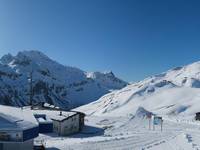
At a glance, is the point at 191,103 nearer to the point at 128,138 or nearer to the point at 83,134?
the point at 83,134

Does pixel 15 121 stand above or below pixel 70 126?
above

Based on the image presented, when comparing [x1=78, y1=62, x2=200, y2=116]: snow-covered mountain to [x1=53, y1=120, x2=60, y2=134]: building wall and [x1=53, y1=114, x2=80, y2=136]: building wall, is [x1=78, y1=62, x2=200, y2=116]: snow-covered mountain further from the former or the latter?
[x1=53, y1=120, x2=60, y2=134]: building wall

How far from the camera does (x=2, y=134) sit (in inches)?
1339

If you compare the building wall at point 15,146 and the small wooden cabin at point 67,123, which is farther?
the small wooden cabin at point 67,123

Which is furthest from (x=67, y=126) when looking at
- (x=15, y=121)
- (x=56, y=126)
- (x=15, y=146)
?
(x=15, y=121)

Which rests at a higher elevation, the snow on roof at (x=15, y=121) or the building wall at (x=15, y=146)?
the snow on roof at (x=15, y=121)

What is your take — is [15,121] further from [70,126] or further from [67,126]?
[70,126]

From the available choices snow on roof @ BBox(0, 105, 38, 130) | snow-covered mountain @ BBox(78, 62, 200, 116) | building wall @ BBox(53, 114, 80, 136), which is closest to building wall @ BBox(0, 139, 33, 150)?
snow on roof @ BBox(0, 105, 38, 130)

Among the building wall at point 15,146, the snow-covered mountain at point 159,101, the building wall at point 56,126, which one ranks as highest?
the snow-covered mountain at point 159,101

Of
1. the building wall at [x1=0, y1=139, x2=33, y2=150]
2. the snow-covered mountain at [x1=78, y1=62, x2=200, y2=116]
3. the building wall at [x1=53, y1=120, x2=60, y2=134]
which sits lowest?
the building wall at [x1=0, y1=139, x2=33, y2=150]

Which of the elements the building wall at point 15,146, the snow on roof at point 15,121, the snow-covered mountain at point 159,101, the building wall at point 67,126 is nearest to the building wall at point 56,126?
the building wall at point 67,126

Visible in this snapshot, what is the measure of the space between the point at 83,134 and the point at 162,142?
25.9 metres

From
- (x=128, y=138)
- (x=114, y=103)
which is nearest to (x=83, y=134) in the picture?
(x=128, y=138)

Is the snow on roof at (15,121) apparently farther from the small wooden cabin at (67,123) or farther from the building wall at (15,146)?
the small wooden cabin at (67,123)
